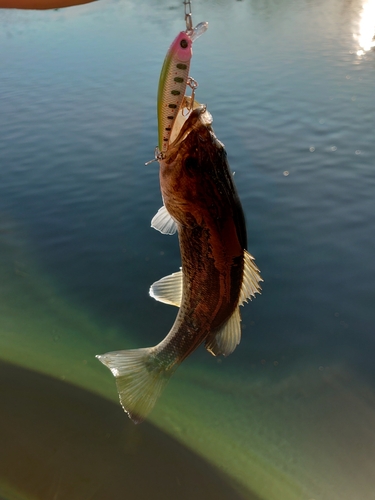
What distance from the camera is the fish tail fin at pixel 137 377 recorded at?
2.60 metres

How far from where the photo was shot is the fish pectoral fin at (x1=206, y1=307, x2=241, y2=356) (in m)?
2.55

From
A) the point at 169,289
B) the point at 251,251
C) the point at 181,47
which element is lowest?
the point at 251,251

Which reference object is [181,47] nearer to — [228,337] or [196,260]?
[196,260]

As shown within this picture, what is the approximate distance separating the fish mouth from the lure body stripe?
73 millimetres

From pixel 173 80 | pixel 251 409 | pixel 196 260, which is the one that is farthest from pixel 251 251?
pixel 173 80

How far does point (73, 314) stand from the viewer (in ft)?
15.3

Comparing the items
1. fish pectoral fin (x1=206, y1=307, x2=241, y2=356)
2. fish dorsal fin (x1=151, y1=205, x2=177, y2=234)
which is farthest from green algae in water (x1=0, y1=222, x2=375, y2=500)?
fish dorsal fin (x1=151, y1=205, x2=177, y2=234)

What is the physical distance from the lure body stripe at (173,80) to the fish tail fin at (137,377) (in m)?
1.30

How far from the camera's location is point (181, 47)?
1.87 metres

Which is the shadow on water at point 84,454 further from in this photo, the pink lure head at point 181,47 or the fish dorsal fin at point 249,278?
the pink lure head at point 181,47

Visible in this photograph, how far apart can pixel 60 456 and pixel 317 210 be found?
407cm

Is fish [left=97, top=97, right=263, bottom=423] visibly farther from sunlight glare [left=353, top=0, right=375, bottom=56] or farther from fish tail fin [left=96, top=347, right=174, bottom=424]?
sunlight glare [left=353, top=0, right=375, bottom=56]

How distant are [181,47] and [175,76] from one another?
0.37 ft

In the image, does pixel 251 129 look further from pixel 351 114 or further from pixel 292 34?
pixel 292 34
